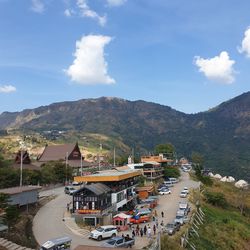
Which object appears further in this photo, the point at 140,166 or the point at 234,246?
the point at 140,166

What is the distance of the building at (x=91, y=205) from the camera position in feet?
154

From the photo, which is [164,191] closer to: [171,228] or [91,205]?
[91,205]

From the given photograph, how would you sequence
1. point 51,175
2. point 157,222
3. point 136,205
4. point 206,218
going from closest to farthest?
point 157,222 < point 206,218 < point 136,205 < point 51,175

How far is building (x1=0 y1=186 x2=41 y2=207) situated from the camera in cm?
4669

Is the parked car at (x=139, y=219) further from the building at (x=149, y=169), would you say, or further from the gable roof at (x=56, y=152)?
the gable roof at (x=56, y=152)

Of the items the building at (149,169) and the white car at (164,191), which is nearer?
the white car at (164,191)

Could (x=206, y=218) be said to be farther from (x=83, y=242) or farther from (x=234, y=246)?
(x=83, y=242)

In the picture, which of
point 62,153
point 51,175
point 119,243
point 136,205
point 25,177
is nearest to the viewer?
point 119,243

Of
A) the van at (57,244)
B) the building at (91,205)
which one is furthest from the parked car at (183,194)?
the van at (57,244)

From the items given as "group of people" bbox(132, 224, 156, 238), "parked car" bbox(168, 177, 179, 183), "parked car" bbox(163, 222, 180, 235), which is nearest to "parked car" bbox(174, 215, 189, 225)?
"parked car" bbox(163, 222, 180, 235)

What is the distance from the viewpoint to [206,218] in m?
56.8

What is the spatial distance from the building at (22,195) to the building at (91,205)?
6.64 meters

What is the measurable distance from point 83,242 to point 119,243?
447 cm

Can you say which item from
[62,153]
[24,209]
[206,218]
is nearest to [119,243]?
[24,209]
